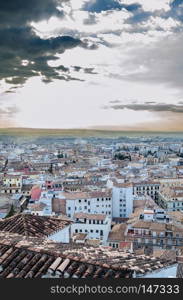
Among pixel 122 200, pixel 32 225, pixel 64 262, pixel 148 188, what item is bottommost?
pixel 148 188

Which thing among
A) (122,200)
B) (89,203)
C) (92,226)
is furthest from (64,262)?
(122,200)

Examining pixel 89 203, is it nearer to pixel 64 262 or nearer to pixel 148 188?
pixel 148 188

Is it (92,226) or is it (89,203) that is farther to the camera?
(89,203)

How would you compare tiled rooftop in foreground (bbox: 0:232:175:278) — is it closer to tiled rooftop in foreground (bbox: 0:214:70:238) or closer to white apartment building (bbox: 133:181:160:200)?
tiled rooftop in foreground (bbox: 0:214:70:238)

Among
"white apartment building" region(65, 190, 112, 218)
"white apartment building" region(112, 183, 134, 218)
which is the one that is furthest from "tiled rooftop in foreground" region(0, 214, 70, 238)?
"white apartment building" region(112, 183, 134, 218)

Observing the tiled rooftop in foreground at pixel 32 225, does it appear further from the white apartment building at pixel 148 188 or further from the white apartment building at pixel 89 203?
the white apartment building at pixel 148 188

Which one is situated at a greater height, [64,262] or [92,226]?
[64,262]
